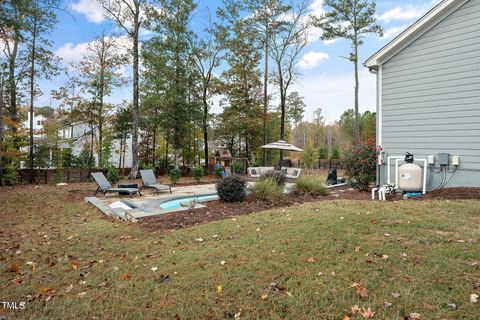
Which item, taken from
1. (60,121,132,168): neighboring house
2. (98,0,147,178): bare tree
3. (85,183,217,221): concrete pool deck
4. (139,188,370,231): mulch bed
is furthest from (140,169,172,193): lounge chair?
(60,121,132,168): neighboring house

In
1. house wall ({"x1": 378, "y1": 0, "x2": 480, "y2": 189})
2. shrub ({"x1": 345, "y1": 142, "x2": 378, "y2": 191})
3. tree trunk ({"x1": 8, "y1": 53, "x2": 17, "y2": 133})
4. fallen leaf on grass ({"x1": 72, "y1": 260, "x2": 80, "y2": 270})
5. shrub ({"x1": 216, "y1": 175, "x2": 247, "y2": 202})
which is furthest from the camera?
tree trunk ({"x1": 8, "y1": 53, "x2": 17, "y2": 133})

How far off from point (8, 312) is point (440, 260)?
4358mm

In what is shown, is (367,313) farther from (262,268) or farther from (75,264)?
(75,264)

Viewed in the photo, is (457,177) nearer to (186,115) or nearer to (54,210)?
(54,210)

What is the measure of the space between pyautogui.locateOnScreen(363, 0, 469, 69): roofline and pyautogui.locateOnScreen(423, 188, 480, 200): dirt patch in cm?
428

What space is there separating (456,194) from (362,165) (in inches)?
111

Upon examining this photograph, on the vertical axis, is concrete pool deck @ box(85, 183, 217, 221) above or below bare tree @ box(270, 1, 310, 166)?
below

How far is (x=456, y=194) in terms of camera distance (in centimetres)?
647

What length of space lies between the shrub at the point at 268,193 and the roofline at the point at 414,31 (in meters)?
5.08

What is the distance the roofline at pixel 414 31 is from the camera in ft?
24.0

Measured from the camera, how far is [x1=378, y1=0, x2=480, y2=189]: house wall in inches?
274

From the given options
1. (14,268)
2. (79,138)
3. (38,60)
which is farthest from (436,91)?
(79,138)

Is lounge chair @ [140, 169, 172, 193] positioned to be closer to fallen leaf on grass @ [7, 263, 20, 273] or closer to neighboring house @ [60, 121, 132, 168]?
fallen leaf on grass @ [7, 263, 20, 273]

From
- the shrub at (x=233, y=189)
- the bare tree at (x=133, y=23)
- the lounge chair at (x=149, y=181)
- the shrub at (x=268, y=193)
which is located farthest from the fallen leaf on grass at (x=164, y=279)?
the bare tree at (x=133, y=23)
